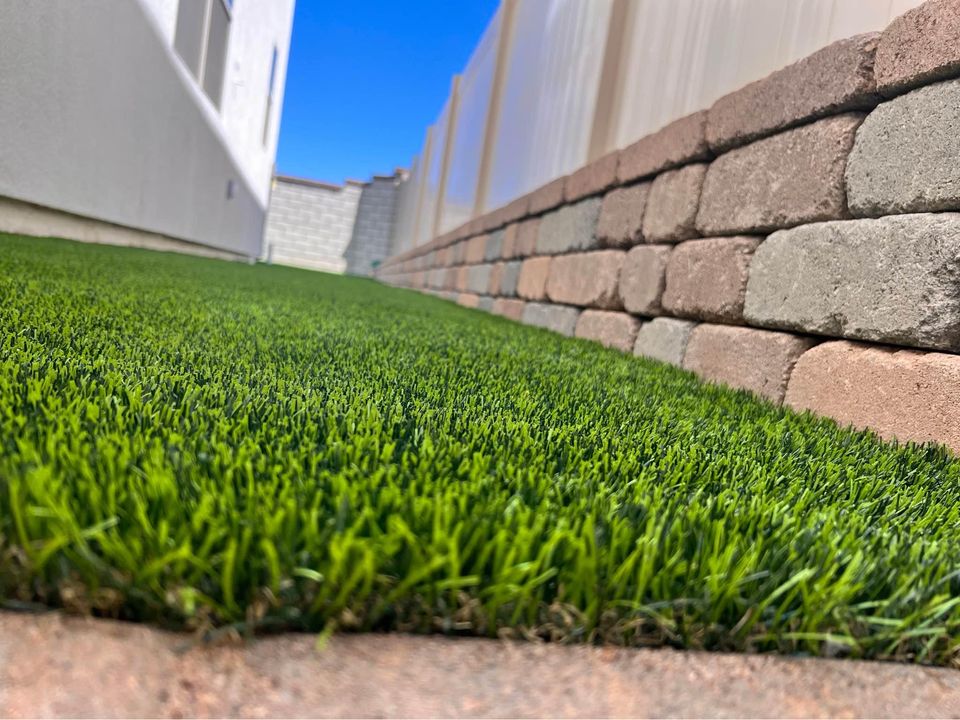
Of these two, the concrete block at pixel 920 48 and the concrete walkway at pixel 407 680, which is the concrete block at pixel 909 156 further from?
the concrete walkway at pixel 407 680

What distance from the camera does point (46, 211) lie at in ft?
20.0

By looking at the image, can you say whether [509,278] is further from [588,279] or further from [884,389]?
[884,389]

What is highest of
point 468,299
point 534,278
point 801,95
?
point 801,95

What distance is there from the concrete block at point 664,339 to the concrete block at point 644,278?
9 cm

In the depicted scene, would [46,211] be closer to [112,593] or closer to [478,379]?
[478,379]

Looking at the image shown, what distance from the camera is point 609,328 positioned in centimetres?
394

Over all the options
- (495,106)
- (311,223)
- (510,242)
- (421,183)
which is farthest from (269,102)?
(510,242)

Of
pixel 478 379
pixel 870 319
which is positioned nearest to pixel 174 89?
pixel 478 379

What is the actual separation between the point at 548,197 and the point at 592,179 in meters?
0.95

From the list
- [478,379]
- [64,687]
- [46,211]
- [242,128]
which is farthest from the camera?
[242,128]

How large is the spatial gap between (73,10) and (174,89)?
3.39 metres

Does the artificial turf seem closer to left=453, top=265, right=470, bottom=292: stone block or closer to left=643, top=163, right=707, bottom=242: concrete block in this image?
left=643, top=163, right=707, bottom=242: concrete block

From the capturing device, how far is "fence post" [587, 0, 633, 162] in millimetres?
4492

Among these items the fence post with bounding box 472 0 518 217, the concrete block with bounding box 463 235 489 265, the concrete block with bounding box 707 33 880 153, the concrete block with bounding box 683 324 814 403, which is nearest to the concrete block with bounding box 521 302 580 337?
the concrete block with bounding box 683 324 814 403
